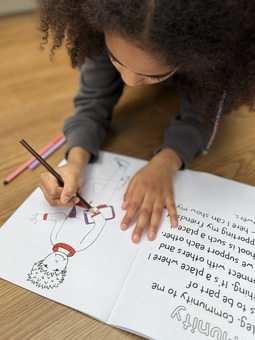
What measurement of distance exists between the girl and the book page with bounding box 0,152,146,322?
2 cm

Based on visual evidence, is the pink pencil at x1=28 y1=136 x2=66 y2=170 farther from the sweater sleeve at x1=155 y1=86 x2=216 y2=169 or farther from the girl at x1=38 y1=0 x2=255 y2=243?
the sweater sleeve at x1=155 y1=86 x2=216 y2=169

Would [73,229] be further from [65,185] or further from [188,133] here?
[188,133]

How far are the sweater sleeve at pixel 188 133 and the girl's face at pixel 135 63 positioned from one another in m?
0.17

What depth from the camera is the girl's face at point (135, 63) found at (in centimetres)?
38

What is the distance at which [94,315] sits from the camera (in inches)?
14.7

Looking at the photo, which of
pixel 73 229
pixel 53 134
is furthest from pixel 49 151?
pixel 73 229

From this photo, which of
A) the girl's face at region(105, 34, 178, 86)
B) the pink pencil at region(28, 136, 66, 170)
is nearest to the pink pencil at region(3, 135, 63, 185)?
the pink pencil at region(28, 136, 66, 170)

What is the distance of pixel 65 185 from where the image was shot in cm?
49

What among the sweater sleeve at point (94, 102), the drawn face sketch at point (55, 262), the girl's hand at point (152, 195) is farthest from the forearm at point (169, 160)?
the drawn face sketch at point (55, 262)

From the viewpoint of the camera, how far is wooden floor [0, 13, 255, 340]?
37 cm

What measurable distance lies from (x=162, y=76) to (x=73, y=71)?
458 millimetres

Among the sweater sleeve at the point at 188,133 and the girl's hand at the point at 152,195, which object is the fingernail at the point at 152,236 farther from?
the sweater sleeve at the point at 188,133

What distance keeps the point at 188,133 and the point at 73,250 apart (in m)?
0.30

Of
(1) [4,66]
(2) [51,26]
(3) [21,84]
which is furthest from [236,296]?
(1) [4,66]
